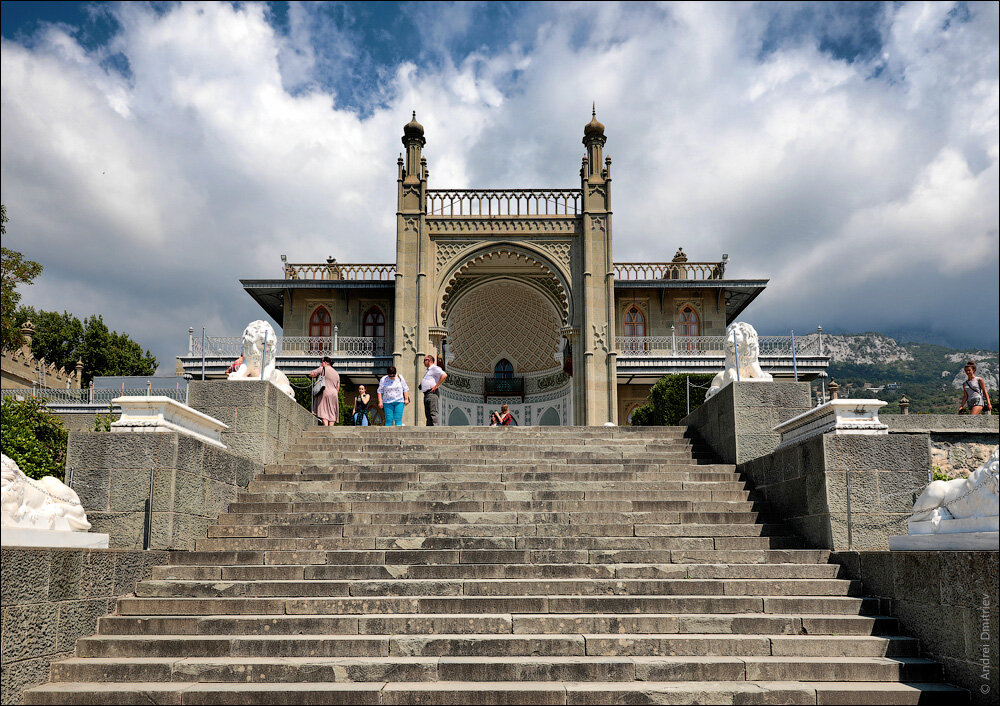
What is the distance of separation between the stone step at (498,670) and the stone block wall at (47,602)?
0.20 metres

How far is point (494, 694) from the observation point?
4.21 meters

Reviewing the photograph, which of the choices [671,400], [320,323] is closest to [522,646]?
[671,400]

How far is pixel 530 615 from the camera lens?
5.08 m

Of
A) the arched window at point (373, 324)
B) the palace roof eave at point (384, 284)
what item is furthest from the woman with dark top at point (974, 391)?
the arched window at point (373, 324)

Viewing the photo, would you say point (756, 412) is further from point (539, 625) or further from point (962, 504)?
point (539, 625)

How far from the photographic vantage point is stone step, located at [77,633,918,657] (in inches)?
185

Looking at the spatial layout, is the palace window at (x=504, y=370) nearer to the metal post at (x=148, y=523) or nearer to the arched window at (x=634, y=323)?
the arched window at (x=634, y=323)

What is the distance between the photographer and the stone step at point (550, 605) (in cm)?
518

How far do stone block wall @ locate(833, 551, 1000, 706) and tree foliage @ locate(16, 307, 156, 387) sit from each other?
37.6 metres

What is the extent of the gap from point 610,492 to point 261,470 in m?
4.07

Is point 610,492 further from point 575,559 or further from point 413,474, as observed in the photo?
point 413,474

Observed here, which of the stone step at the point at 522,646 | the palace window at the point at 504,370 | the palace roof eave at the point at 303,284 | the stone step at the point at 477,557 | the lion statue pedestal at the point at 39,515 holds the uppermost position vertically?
the palace roof eave at the point at 303,284

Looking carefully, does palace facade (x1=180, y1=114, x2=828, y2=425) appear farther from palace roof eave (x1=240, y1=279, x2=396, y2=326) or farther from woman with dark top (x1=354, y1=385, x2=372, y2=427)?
woman with dark top (x1=354, y1=385, x2=372, y2=427)

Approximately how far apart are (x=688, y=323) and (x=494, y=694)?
72.2ft
